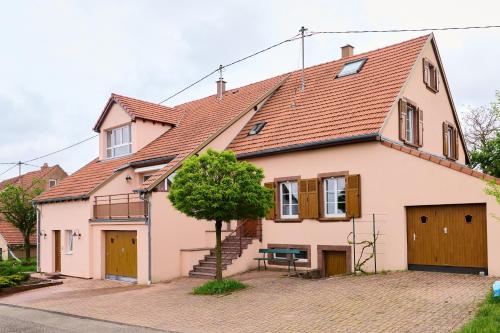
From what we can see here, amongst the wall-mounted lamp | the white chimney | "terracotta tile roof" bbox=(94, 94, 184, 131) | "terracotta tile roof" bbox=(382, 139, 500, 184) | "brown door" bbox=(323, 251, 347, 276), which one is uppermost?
the white chimney

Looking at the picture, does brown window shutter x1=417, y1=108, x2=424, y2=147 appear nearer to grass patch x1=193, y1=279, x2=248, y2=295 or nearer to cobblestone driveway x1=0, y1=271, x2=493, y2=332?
cobblestone driveway x1=0, y1=271, x2=493, y2=332

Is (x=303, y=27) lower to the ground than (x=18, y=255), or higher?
higher

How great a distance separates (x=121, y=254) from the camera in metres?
21.1

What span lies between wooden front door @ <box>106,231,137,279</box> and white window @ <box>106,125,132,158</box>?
5575 mm

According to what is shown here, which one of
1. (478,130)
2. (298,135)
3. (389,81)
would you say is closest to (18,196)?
(298,135)

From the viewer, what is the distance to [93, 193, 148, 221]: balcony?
20.0 m

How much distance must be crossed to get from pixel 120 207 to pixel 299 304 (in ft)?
34.5

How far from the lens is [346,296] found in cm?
1345

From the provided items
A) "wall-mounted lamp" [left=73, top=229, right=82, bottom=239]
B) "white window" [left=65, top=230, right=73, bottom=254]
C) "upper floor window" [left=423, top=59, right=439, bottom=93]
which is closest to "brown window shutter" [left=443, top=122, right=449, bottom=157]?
"upper floor window" [left=423, top=59, right=439, bottom=93]

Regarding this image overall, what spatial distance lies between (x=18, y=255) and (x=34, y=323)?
27.3 metres

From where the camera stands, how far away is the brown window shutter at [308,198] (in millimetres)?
18938

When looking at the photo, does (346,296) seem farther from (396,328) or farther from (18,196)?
(18,196)

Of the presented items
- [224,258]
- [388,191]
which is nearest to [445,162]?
[388,191]

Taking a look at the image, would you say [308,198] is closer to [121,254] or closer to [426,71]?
[426,71]
